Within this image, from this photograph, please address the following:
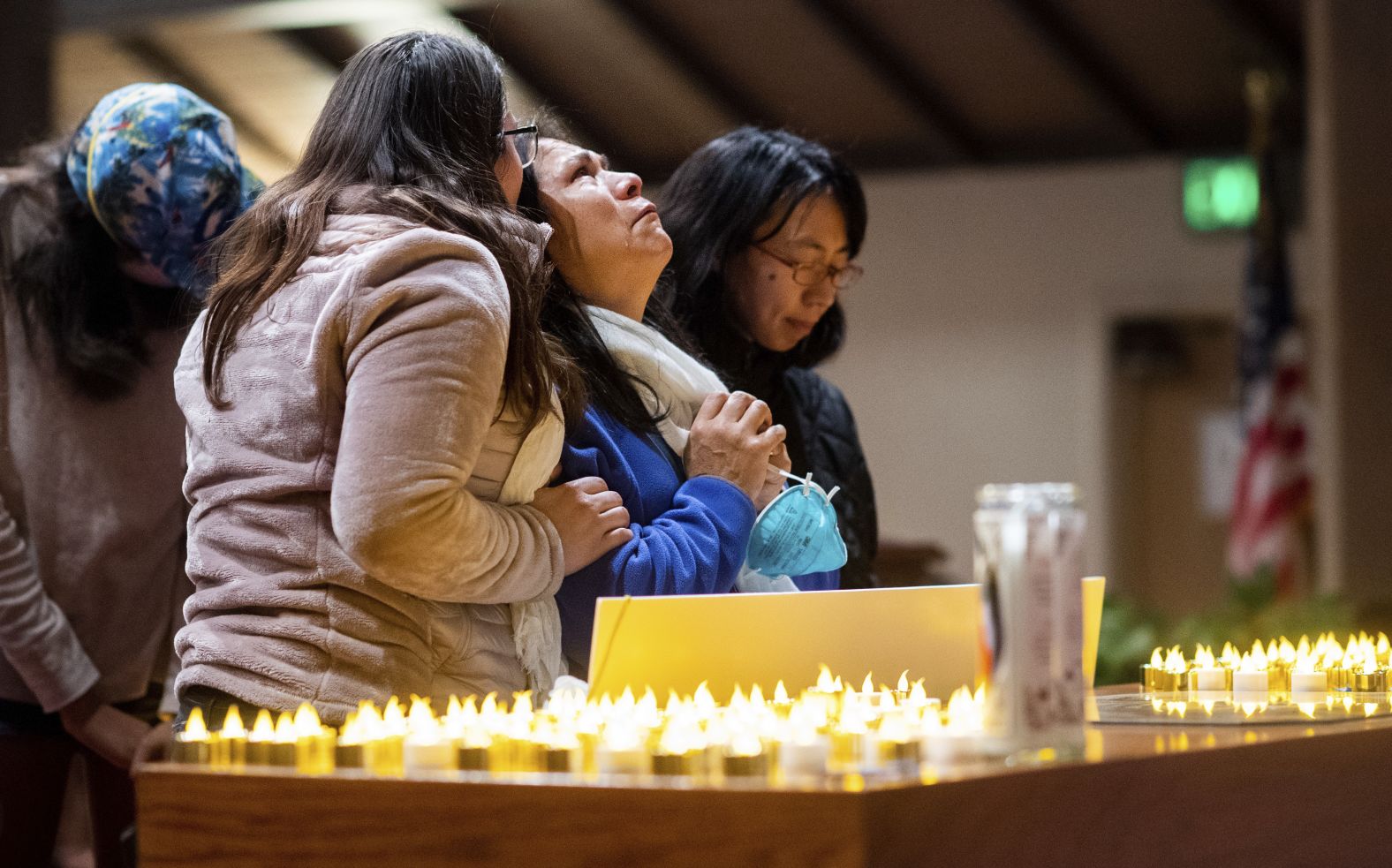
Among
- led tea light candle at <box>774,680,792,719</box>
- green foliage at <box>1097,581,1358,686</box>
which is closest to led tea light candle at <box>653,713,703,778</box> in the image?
led tea light candle at <box>774,680,792,719</box>

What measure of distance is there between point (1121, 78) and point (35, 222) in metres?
6.54

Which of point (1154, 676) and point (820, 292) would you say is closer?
point (1154, 676)

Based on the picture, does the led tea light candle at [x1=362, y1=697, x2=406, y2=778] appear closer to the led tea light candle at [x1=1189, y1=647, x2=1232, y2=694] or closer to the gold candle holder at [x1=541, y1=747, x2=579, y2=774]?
the gold candle holder at [x1=541, y1=747, x2=579, y2=774]

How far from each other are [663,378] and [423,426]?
56cm

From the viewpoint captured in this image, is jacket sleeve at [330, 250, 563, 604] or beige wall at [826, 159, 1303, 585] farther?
beige wall at [826, 159, 1303, 585]

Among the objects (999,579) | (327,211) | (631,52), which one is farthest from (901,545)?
(631,52)

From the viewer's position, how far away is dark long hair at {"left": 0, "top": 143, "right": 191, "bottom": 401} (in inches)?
88.2

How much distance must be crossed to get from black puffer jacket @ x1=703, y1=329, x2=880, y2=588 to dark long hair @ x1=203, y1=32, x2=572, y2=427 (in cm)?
69

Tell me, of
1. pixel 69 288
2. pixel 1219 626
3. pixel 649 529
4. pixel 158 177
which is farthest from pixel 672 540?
pixel 1219 626

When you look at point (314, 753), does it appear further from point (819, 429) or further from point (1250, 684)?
point (819, 429)

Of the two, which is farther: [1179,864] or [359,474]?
[359,474]

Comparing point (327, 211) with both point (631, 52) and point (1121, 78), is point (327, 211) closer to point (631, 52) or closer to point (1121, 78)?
point (631, 52)

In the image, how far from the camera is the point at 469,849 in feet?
3.54

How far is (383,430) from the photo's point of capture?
1319mm
